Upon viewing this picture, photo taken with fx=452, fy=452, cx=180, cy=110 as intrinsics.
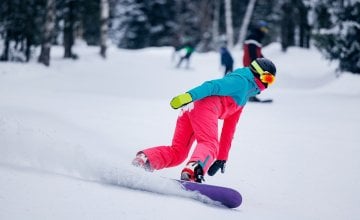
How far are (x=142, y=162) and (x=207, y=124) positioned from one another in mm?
684

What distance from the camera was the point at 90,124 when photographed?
7.25 metres

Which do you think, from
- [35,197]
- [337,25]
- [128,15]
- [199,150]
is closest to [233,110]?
[199,150]

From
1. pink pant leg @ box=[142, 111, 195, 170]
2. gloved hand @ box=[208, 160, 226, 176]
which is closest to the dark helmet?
pink pant leg @ box=[142, 111, 195, 170]

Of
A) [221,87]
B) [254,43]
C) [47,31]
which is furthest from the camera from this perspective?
[47,31]

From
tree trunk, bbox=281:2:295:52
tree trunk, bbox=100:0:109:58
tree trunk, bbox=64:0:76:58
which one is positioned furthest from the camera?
tree trunk, bbox=100:0:109:58

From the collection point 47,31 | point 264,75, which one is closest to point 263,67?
point 264,75

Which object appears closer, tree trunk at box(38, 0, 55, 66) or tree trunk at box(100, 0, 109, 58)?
tree trunk at box(38, 0, 55, 66)

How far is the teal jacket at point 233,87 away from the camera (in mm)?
3912

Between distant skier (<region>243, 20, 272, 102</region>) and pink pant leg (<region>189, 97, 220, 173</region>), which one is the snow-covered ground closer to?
pink pant leg (<region>189, 97, 220, 173</region>)

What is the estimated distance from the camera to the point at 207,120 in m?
4.08

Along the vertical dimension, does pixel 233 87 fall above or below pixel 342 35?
above

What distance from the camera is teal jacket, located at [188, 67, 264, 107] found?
12.8 feet

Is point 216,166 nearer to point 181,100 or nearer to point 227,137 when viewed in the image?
point 227,137

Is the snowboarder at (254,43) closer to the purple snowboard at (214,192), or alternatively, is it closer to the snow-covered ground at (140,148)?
the snow-covered ground at (140,148)
